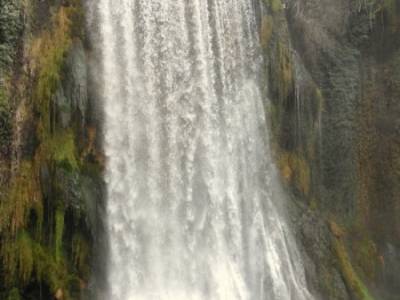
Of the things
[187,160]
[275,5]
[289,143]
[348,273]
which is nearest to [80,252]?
[187,160]

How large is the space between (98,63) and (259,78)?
160 inches

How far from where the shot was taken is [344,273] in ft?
45.9

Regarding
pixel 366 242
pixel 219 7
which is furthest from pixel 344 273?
pixel 219 7

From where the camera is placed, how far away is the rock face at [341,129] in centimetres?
1466

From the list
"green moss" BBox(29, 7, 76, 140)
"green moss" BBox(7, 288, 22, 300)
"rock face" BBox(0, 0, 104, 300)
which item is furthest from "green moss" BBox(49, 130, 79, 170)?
"green moss" BBox(7, 288, 22, 300)

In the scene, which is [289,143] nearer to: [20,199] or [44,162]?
[44,162]

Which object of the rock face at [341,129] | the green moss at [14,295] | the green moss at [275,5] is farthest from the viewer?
the green moss at [275,5]

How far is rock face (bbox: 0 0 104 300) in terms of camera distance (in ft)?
32.8

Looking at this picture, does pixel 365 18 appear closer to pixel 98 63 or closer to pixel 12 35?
pixel 98 63

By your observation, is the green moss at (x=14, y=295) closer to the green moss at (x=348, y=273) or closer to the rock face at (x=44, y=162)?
the rock face at (x=44, y=162)

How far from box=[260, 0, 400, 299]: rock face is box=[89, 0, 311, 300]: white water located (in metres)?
0.74

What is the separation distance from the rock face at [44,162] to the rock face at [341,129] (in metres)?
5.08

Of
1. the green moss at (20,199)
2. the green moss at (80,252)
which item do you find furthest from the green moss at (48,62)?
the green moss at (80,252)

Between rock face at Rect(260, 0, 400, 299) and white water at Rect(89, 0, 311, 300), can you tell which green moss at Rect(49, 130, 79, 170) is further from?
rock face at Rect(260, 0, 400, 299)
